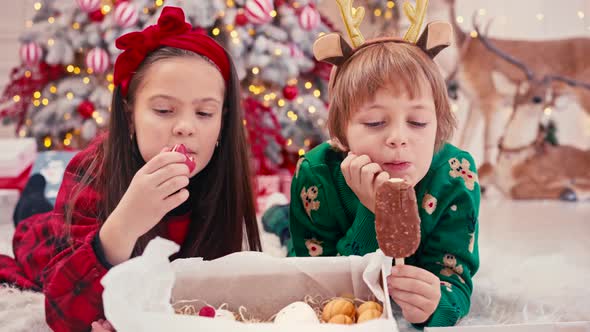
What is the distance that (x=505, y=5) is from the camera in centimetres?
355

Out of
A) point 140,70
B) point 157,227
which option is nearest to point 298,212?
point 157,227

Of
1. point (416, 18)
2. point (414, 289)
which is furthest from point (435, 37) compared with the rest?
point (414, 289)

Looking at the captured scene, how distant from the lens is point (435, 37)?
116cm

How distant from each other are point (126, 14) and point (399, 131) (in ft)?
6.64

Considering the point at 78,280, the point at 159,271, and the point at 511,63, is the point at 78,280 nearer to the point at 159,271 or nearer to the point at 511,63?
the point at 159,271

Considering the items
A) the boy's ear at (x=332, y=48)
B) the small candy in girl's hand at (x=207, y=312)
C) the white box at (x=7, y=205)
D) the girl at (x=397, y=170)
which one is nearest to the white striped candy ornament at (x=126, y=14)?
the white box at (x=7, y=205)

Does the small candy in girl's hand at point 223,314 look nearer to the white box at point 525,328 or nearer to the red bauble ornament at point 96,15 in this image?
the white box at point 525,328

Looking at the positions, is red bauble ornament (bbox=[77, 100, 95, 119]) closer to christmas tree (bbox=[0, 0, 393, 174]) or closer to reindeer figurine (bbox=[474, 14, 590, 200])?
christmas tree (bbox=[0, 0, 393, 174])

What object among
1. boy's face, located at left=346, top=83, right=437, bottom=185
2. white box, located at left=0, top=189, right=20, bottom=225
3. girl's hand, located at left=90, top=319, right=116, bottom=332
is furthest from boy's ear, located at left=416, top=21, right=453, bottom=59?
white box, located at left=0, top=189, right=20, bottom=225

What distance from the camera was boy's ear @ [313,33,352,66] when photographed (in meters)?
1.20

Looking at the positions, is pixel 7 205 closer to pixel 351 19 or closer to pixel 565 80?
pixel 351 19

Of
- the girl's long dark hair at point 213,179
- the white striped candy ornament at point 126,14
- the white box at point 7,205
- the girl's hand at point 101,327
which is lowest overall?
the white box at point 7,205

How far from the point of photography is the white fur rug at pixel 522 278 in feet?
4.32

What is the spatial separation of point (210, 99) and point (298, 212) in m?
0.39
